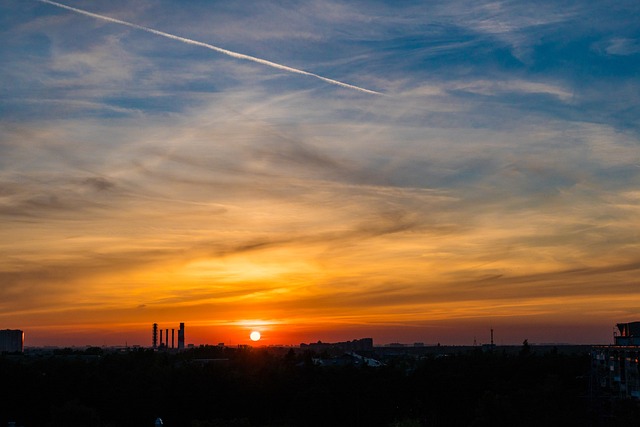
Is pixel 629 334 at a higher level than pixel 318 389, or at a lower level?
higher

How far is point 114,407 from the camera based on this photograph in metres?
68.9

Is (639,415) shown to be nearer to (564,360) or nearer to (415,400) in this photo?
(415,400)

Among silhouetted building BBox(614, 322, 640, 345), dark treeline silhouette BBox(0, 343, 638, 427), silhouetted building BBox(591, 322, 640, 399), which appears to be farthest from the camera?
dark treeline silhouette BBox(0, 343, 638, 427)

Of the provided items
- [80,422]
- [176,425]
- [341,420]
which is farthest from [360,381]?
[80,422]

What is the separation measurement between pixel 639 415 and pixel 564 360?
93.7 feet

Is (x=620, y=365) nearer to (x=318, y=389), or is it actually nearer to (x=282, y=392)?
(x=318, y=389)

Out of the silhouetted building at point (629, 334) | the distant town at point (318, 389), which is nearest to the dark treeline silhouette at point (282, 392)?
the distant town at point (318, 389)

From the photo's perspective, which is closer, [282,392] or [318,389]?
[318,389]

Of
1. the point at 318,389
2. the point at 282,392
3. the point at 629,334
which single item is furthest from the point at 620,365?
the point at 282,392

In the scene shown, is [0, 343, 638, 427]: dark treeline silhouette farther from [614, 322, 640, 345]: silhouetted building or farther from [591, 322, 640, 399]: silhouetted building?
[614, 322, 640, 345]: silhouetted building

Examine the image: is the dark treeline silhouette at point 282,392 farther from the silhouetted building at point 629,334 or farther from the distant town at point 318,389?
the silhouetted building at point 629,334

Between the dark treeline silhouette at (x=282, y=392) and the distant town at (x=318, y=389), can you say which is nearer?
the distant town at (x=318, y=389)

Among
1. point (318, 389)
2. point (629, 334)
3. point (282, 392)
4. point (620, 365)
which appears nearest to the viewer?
point (620, 365)

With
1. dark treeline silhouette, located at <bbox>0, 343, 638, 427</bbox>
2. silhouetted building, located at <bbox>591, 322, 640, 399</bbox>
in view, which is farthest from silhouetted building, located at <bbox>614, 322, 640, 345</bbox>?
dark treeline silhouette, located at <bbox>0, 343, 638, 427</bbox>
